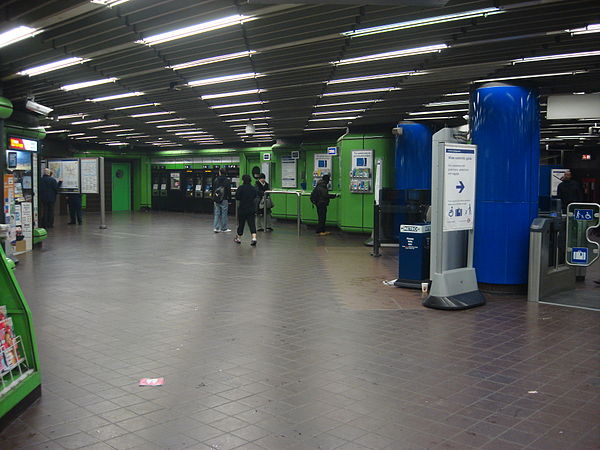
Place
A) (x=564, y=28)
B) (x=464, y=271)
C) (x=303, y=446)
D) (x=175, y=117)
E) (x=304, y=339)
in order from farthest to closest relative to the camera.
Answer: (x=175, y=117) → (x=464, y=271) → (x=564, y=28) → (x=304, y=339) → (x=303, y=446)

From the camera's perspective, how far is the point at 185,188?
2803 cm

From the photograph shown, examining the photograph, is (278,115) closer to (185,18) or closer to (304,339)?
(185,18)

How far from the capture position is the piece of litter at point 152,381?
411 centimetres

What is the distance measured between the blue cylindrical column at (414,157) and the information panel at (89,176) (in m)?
8.12

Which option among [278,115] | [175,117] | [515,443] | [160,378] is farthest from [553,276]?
[175,117]

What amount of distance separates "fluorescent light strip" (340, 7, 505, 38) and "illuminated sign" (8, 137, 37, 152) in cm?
723

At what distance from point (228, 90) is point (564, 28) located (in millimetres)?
6395

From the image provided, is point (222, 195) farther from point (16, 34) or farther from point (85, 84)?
point (16, 34)

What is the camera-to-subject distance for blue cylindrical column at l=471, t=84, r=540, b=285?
7.57 m

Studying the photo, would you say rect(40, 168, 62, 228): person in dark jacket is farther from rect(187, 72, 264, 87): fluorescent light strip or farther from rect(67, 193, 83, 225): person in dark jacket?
rect(187, 72, 264, 87): fluorescent light strip

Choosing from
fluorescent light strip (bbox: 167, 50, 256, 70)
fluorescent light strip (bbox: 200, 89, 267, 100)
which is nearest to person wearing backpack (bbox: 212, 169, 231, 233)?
fluorescent light strip (bbox: 200, 89, 267, 100)

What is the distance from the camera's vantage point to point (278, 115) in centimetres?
1413

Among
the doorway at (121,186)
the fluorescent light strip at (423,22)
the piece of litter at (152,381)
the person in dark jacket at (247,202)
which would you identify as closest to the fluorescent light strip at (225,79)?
the fluorescent light strip at (423,22)

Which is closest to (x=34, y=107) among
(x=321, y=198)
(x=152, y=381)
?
(x=321, y=198)
